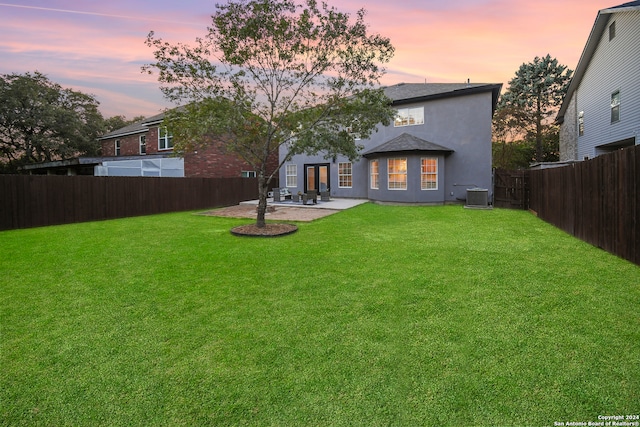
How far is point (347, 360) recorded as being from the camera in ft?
9.29

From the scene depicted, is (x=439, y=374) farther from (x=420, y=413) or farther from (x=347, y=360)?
(x=347, y=360)

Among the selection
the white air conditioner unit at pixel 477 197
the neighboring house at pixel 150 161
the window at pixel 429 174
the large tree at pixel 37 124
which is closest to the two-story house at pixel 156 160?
the neighboring house at pixel 150 161

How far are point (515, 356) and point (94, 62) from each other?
1826 centimetres

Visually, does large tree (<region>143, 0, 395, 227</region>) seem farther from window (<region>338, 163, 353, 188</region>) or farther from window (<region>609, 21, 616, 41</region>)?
window (<region>609, 21, 616, 41</region>)

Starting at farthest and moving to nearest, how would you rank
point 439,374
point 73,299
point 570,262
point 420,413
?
point 570,262 < point 73,299 < point 439,374 < point 420,413

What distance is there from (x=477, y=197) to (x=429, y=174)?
105 inches

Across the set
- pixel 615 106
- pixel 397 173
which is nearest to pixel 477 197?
pixel 397 173

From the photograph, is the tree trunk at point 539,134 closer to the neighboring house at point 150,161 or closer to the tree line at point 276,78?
the neighboring house at point 150,161

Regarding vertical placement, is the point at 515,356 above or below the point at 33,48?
below

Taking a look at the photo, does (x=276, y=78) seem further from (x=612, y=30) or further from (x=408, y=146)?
(x=612, y=30)

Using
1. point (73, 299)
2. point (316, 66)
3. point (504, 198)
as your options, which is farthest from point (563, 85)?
point (73, 299)

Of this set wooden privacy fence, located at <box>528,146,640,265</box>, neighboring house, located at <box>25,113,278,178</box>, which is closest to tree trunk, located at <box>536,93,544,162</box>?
neighboring house, located at <box>25,113,278,178</box>

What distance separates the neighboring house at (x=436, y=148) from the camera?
1697 cm

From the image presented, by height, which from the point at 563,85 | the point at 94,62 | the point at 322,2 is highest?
the point at 563,85
